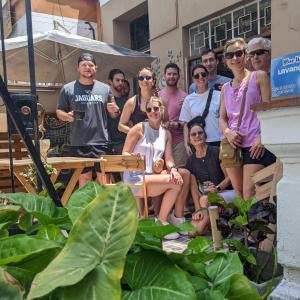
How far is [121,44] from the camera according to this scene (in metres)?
8.96

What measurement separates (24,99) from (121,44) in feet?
25.5

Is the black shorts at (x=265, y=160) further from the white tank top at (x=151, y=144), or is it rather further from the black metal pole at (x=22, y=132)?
the black metal pole at (x=22, y=132)

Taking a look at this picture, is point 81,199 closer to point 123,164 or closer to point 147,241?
point 147,241

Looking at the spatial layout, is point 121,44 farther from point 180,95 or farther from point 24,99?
point 24,99

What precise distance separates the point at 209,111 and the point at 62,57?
3998 millimetres

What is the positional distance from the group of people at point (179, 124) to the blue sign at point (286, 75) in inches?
58.8

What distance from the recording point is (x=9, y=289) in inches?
25.9

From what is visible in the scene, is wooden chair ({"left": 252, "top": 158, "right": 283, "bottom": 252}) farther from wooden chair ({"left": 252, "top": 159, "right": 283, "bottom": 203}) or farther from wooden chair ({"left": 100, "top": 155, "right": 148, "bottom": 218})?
wooden chair ({"left": 100, "top": 155, "right": 148, "bottom": 218})

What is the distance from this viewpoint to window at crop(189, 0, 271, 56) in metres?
5.48

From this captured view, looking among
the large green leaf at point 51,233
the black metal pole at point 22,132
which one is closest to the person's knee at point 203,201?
the black metal pole at point 22,132

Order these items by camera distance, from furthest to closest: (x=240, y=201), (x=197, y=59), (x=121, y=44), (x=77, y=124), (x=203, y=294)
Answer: (x=121, y=44) < (x=197, y=59) < (x=77, y=124) < (x=240, y=201) < (x=203, y=294)

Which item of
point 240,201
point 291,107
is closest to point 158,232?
point 291,107

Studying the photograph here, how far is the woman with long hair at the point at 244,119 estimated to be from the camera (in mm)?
3026

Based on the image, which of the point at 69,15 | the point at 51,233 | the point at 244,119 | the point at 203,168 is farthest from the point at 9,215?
the point at 69,15
